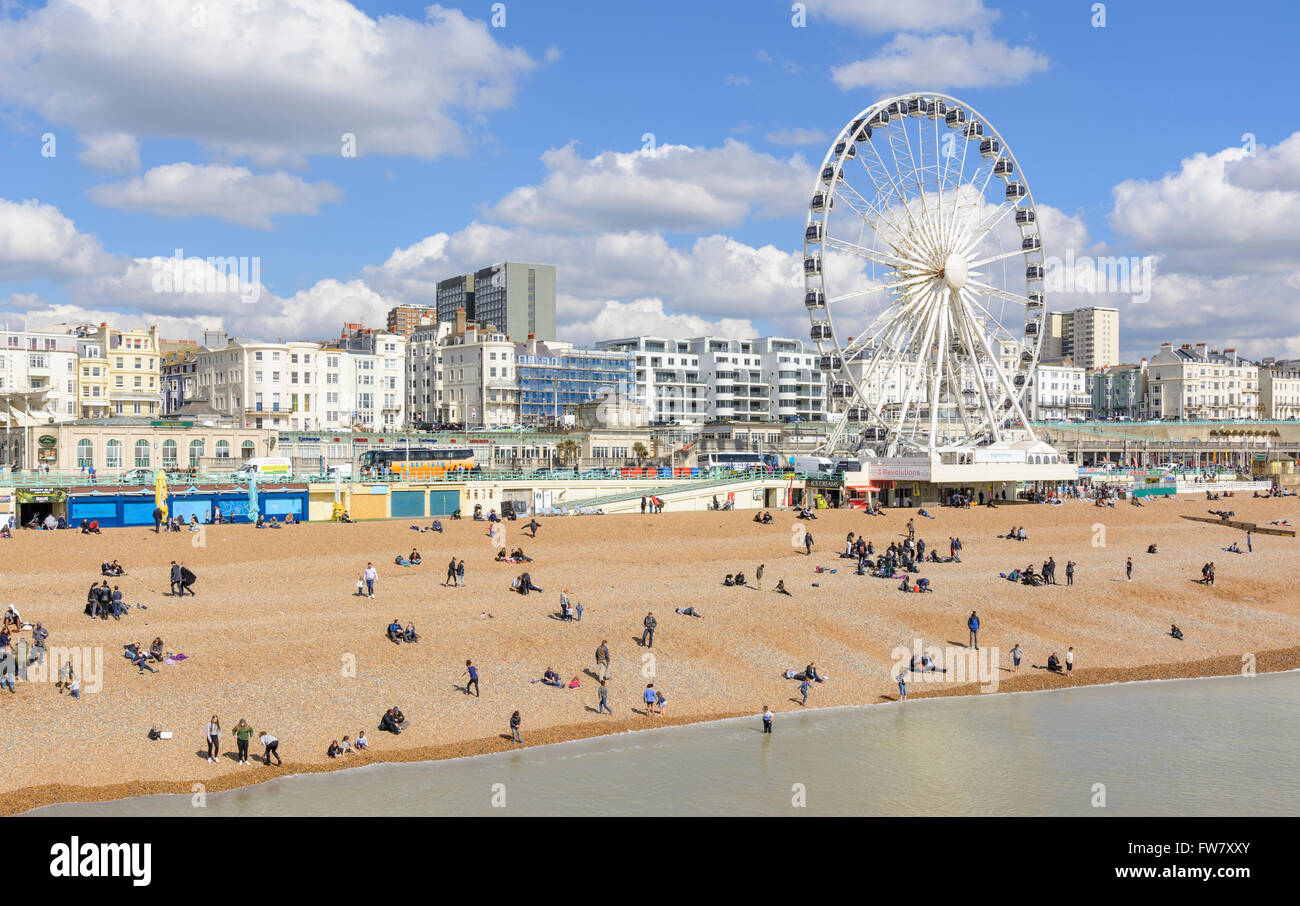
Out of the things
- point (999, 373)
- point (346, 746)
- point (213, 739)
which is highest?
point (999, 373)

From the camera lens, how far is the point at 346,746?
70.4 ft

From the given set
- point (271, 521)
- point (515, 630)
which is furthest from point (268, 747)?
point (271, 521)

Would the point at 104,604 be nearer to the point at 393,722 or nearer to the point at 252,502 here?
the point at 393,722

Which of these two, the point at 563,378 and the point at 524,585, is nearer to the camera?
the point at 524,585

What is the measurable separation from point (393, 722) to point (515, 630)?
576cm

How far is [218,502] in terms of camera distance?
4209 cm

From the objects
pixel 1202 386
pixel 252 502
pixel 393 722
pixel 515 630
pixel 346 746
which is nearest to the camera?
pixel 346 746

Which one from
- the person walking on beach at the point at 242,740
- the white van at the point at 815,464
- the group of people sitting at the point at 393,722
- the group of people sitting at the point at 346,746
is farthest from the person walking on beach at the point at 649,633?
the white van at the point at 815,464

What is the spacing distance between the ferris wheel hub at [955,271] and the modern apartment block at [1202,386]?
101 meters

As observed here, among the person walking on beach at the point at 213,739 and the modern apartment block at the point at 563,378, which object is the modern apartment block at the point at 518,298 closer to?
the modern apartment block at the point at 563,378

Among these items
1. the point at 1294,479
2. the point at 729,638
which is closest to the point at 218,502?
the point at 729,638

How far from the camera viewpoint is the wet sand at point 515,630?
21.9 metres

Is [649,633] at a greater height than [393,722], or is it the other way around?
[649,633]

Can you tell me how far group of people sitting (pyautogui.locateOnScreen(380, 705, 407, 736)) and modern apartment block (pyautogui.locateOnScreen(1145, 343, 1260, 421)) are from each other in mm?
139920
